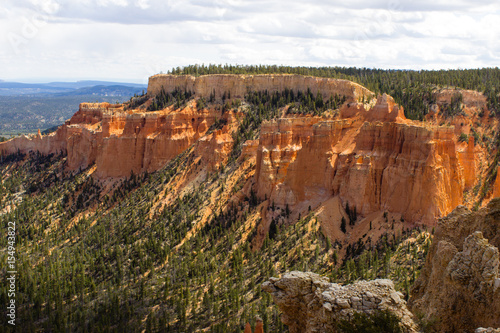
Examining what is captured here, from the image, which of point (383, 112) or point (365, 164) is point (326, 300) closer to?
point (365, 164)

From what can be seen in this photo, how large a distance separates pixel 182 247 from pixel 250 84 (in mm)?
35978

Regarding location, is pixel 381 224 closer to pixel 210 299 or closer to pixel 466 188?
pixel 466 188

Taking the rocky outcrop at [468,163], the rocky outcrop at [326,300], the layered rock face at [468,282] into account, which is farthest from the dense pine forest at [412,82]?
the rocky outcrop at [326,300]

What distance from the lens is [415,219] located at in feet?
186

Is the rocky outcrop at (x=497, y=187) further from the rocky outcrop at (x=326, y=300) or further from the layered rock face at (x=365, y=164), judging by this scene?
the rocky outcrop at (x=326, y=300)

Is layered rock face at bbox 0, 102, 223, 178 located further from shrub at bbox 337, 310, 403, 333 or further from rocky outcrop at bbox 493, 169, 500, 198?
shrub at bbox 337, 310, 403, 333

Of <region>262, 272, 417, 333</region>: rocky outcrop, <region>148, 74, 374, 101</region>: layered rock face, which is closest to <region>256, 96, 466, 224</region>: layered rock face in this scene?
<region>148, 74, 374, 101</region>: layered rock face

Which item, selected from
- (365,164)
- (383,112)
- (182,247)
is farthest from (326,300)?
(182,247)

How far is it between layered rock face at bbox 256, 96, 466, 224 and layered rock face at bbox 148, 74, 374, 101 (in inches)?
489

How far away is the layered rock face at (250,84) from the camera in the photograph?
280 feet

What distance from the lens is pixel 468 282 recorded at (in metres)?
24.0

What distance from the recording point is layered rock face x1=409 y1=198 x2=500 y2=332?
74.6 ft

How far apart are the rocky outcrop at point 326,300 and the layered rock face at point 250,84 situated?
5665 cm

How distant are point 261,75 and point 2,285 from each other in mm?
49635
